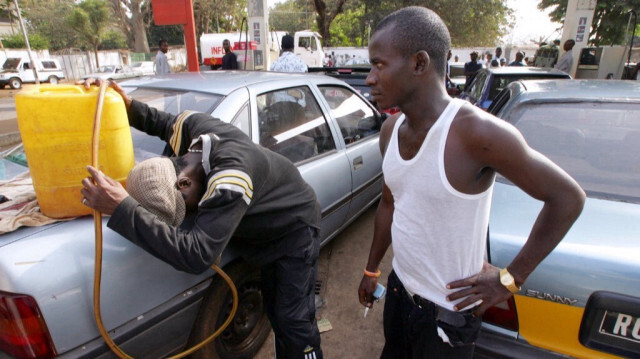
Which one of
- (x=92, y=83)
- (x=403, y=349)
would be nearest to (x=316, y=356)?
(x=403, y=349)

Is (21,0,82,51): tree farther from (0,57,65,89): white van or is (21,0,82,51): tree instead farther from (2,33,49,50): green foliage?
(0,57,65,89): white van

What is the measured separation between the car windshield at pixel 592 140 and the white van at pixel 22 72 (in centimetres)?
2399

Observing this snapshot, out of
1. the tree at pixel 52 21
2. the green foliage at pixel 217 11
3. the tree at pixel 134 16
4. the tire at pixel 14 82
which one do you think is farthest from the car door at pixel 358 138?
the tree at pixel 52 21

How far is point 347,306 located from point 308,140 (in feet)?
4.18

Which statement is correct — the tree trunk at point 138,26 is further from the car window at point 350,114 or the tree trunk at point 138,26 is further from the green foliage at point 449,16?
the car window at point 350,114

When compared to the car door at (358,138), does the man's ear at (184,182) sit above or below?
above

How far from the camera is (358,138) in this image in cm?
332

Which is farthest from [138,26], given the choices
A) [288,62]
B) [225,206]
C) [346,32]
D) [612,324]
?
[612,324]

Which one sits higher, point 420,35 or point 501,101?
point 420,35

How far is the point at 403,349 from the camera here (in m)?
1.50

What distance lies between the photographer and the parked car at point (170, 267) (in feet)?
3.97

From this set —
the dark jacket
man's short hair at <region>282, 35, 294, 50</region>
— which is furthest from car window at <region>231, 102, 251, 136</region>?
man's short hair at <region>282, 35, 294, 50</region>

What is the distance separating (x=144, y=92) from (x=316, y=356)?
6.47 feet

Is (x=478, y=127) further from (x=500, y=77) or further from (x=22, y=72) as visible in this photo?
(x=22, y=72)
